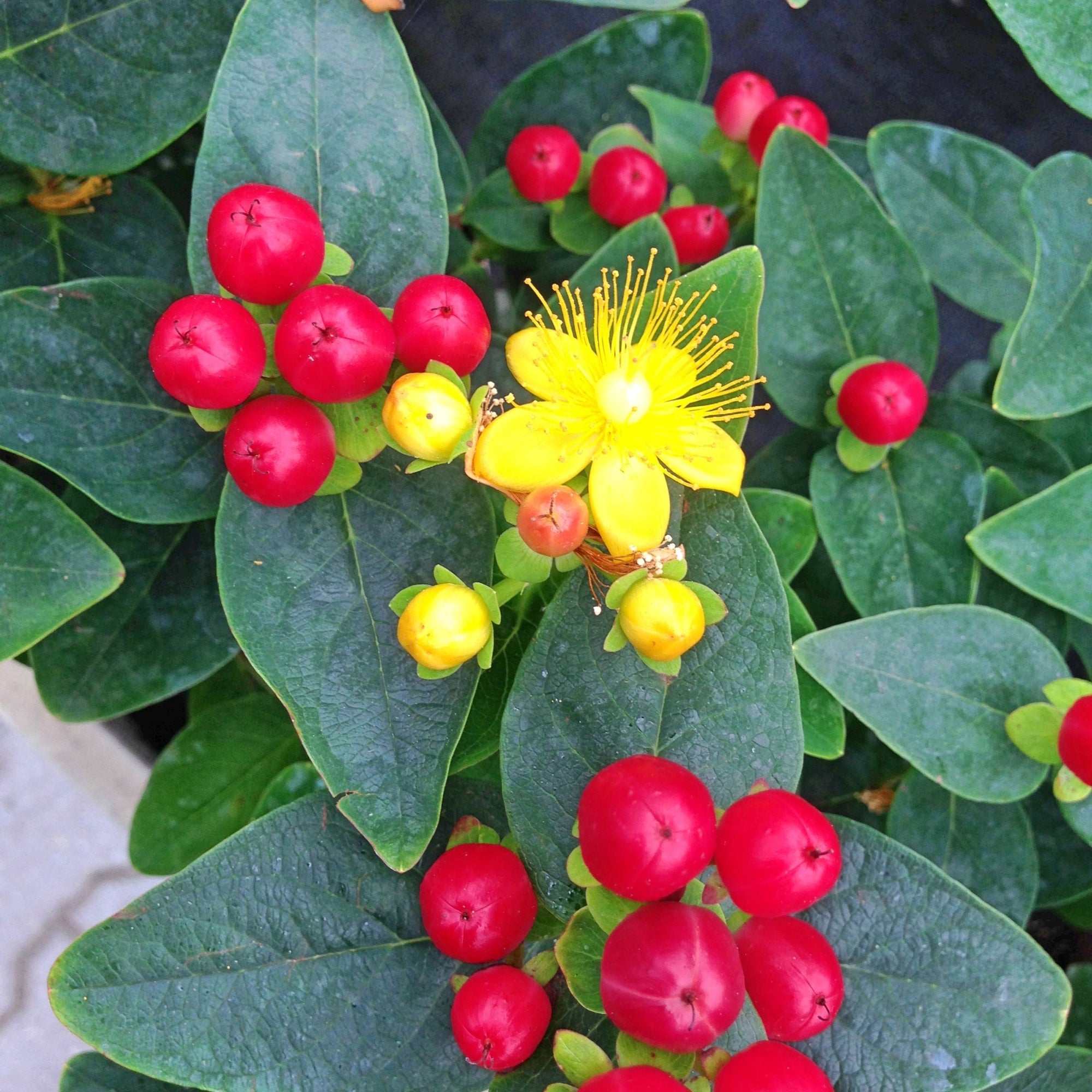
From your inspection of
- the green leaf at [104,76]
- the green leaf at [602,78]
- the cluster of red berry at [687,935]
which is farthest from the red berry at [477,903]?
the green leaf at [602,78]

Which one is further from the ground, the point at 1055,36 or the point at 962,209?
the point at 1055,36

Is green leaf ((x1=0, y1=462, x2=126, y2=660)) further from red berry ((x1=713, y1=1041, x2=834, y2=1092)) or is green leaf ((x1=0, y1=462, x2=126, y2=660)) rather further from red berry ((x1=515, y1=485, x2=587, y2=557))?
red berry ((x1=713, y1=1041, x2=834, y2=1092))

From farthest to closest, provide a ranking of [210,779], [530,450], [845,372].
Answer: [210,779] → [845,372] → [530,450]

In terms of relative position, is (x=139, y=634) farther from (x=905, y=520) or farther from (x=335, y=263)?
(x=905, y=520)

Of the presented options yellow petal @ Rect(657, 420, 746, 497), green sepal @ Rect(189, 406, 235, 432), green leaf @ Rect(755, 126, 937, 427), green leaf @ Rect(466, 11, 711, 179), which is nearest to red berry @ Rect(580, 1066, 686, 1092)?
yellow petal @ Rect(657, 420, 746, 497)

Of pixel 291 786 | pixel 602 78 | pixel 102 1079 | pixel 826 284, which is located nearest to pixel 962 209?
pixel 826 284
